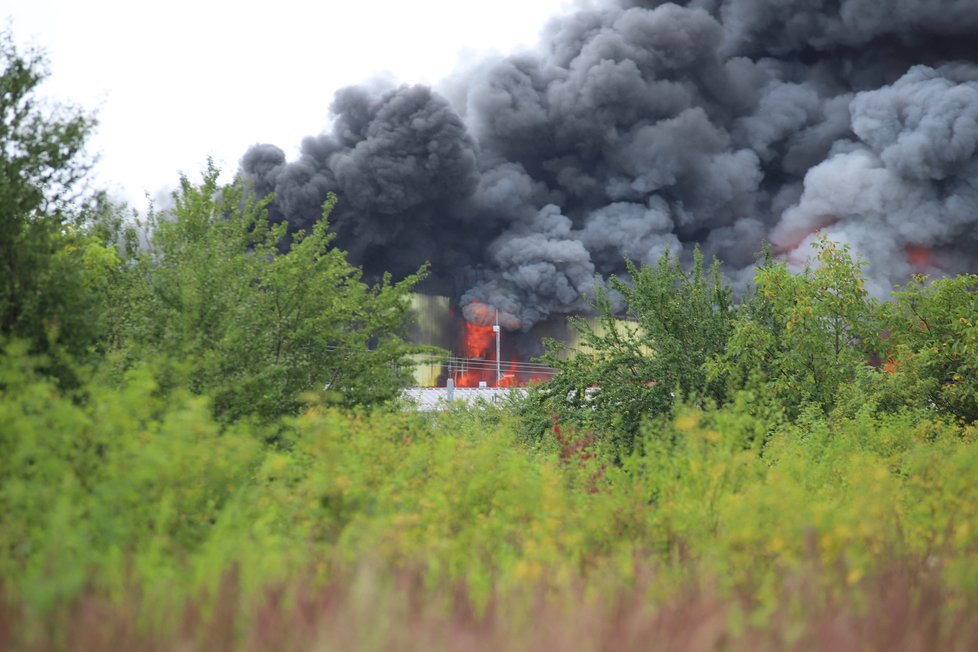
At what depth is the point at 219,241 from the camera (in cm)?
1181

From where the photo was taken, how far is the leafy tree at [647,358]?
50.7ft

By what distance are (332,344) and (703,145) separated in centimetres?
5935

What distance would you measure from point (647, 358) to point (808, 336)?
2821 millimetres

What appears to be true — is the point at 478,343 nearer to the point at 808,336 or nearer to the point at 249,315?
the point at 808,336

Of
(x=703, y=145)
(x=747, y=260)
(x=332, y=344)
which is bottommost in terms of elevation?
(x=332, y=344)

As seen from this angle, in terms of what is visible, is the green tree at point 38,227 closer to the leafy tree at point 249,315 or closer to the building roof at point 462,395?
the leafy tree at point 249,315

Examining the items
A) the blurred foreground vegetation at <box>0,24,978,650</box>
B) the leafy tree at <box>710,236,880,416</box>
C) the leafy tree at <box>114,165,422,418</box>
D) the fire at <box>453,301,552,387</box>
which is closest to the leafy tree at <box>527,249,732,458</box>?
the leafy tree at <box>710,236,880,416</box>

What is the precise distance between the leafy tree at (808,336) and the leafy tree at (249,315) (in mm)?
5851

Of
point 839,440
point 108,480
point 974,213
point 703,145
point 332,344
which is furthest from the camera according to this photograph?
point 703,145

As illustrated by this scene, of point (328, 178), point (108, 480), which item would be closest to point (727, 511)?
point (108, 480)

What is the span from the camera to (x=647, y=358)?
635 inches

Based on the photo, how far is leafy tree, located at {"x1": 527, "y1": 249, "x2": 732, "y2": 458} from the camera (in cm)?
1546

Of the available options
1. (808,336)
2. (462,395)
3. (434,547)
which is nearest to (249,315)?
(434,547)

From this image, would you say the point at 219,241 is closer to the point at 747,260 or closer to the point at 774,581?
the point at 774,581
